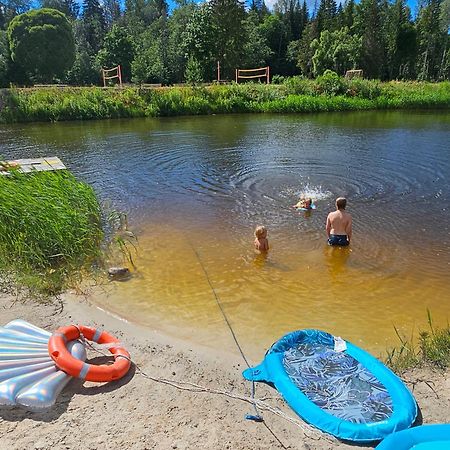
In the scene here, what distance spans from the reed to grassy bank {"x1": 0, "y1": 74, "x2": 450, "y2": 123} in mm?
30798

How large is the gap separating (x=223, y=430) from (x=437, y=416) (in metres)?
2.19

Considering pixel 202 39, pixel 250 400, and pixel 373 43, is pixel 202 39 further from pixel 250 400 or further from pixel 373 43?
pixel 250 400

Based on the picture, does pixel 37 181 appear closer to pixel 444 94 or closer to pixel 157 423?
pixel 157 423

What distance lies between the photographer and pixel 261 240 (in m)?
8.82

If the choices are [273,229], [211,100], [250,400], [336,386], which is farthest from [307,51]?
[250,400]

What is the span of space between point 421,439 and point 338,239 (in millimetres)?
5709

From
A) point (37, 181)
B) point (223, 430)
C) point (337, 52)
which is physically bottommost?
point (223, 430)

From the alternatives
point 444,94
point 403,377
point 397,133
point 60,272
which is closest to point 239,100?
point 397,133

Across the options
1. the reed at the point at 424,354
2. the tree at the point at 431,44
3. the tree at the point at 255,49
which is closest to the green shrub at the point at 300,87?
the tree at the point at 255,49

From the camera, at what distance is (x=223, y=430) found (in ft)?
13.3

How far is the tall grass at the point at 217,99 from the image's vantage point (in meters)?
31.2

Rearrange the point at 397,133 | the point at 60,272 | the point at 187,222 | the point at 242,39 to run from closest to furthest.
Result: the point at 60,272 < the point at 187,222 < the point at 397,133 < the point at 242,39

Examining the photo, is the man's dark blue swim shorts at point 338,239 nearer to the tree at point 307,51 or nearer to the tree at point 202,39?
the tree at point 202,39

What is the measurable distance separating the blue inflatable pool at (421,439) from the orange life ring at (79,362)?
2.86m
